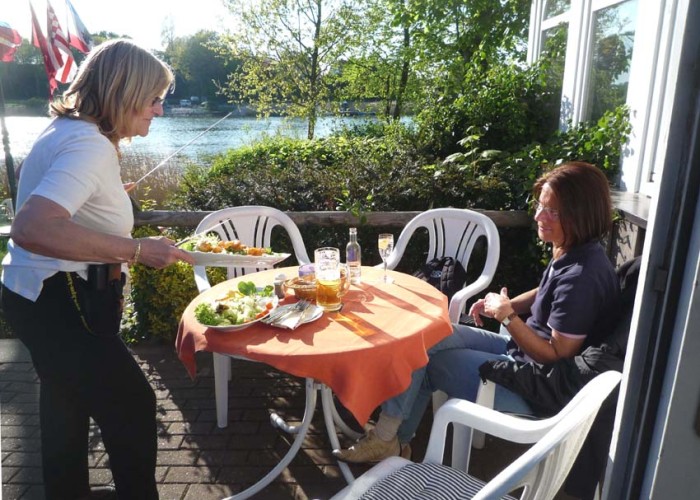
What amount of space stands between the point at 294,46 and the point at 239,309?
1099cm

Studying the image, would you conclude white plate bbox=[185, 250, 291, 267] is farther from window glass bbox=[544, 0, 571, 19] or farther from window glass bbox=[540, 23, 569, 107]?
window glass bbox=[544, 0, 571, 19]

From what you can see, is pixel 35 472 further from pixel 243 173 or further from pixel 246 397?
pixel 243 173

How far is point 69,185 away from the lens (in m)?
1.46

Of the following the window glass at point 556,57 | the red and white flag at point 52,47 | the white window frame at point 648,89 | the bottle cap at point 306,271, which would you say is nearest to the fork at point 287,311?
the bottle cap at point 306,271

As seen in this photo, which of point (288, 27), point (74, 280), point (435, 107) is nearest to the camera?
point (74, 280)

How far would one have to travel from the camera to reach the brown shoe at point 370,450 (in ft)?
7.38

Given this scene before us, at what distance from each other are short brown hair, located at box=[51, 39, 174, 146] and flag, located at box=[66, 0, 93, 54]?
4989 millimetres

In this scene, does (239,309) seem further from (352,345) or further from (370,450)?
(370,450)

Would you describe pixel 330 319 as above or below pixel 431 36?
below

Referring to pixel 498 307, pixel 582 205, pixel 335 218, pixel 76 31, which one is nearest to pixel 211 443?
pixel 498 307

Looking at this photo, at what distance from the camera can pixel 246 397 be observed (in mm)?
3117

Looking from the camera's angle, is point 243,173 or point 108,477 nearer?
point 108,477

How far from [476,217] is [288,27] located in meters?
9.93

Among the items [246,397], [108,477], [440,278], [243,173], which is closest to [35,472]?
[108,477]
